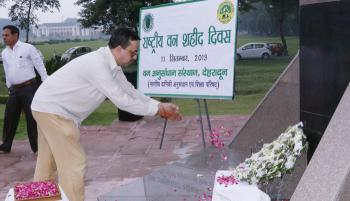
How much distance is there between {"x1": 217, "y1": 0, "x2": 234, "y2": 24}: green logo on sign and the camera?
5.00 metres

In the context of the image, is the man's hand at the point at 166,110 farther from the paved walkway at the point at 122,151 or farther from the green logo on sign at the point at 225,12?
the green logo on sign at the point at 225,12

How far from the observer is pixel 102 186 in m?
5.07

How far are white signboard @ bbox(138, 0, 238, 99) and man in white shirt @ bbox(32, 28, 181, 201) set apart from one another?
4.39 ft

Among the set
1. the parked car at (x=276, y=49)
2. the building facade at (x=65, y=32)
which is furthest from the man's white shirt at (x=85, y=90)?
the building facade at (x=65, y=32)

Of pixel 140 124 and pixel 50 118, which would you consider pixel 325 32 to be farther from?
pixel 140 124

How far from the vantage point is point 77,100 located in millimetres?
3906

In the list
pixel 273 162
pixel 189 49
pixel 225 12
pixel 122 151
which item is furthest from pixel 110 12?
pixel 273 162

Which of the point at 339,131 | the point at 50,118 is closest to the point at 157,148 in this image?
the point at 50,118

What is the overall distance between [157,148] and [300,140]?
12.3 feet

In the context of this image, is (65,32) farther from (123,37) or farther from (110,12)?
(123,37)

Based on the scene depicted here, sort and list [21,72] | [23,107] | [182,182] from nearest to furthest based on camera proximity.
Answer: [182,182], [21,72], [23,107]

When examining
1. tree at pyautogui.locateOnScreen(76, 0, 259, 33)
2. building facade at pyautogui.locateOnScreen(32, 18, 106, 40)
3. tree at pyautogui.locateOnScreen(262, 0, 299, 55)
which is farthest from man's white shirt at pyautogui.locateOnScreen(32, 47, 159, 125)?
building facade at pyautogui.locateOnScreen(32, 18, 106, 40)

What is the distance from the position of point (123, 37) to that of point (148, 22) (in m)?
2.49

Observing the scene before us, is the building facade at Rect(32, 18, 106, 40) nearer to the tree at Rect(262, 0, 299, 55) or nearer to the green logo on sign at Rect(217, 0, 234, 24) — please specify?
the tree at Rect(262, 0, 299, 55)
